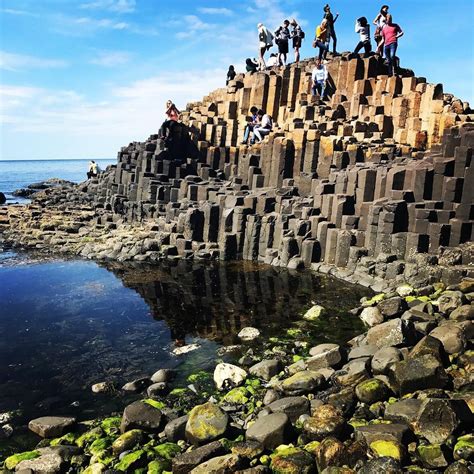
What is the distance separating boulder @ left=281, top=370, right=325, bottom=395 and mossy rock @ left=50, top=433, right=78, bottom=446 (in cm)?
327

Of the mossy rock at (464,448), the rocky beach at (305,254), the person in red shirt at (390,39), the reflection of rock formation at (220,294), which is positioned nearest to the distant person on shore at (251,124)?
the rocky beach at (305,254)

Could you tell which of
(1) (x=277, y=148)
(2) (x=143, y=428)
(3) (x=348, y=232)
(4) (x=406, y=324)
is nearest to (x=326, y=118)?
(1) (x=277, y=148)

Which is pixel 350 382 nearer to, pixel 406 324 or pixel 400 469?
pixel 406 324

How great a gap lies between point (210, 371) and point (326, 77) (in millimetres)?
21067

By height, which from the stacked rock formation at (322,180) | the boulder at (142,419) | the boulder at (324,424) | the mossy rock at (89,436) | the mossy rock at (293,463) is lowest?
the mossy rock at (89,436)

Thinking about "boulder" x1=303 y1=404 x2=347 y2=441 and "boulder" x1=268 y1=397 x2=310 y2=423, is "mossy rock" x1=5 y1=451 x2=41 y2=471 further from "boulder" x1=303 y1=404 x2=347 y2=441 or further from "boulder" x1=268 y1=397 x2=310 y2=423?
"boulder" x1=303 y1=404 x2=347 y2=441

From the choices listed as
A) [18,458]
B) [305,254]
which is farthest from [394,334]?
[305,254]

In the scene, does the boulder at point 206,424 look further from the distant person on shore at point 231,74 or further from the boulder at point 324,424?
the distant person on shore at point 231,74

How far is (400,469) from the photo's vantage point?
4887 millimetres

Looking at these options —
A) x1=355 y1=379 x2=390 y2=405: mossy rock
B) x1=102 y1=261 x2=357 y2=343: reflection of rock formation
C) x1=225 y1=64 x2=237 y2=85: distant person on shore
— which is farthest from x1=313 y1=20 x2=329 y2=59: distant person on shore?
x1=355 y1=379 x2=390 y2=405: mossy rock

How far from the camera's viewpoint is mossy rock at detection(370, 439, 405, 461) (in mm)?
5227

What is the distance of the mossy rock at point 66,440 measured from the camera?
6703 millimetres

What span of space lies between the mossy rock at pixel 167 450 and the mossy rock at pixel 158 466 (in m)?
0.11

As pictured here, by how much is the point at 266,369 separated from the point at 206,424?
2346mm
